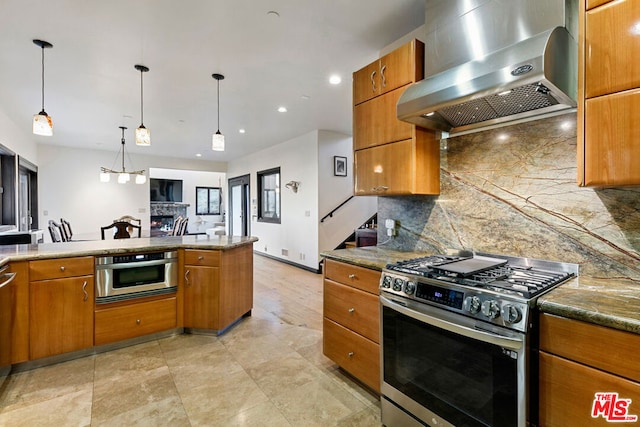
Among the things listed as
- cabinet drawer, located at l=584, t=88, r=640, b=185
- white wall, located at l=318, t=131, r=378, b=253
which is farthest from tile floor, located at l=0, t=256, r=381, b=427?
white wall, located at l=318, t=131, r=378, b=253

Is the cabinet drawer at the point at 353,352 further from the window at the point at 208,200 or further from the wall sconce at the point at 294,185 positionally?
the window at the point at 208,200

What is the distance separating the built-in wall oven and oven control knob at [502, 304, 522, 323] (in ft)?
8.84

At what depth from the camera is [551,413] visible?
3.92 feet

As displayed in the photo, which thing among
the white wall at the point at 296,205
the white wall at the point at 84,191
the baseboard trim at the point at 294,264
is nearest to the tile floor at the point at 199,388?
the baseboard trim at the point at 294,264

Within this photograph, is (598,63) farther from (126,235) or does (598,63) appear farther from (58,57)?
(126,235)

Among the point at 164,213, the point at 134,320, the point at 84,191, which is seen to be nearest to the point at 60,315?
the point at 134,320

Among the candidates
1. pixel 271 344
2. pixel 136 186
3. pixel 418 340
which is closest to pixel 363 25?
pixel 418 340

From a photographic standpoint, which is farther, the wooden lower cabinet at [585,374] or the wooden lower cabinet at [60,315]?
the wooden lower cabinet at [60,315]

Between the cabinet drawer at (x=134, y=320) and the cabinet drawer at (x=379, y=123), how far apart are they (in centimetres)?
231

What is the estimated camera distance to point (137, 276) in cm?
275

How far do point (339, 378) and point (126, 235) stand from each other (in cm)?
369

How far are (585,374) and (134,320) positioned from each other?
310 centimetres

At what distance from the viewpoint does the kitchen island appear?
2.31 metres

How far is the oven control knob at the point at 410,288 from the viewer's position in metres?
1.56
